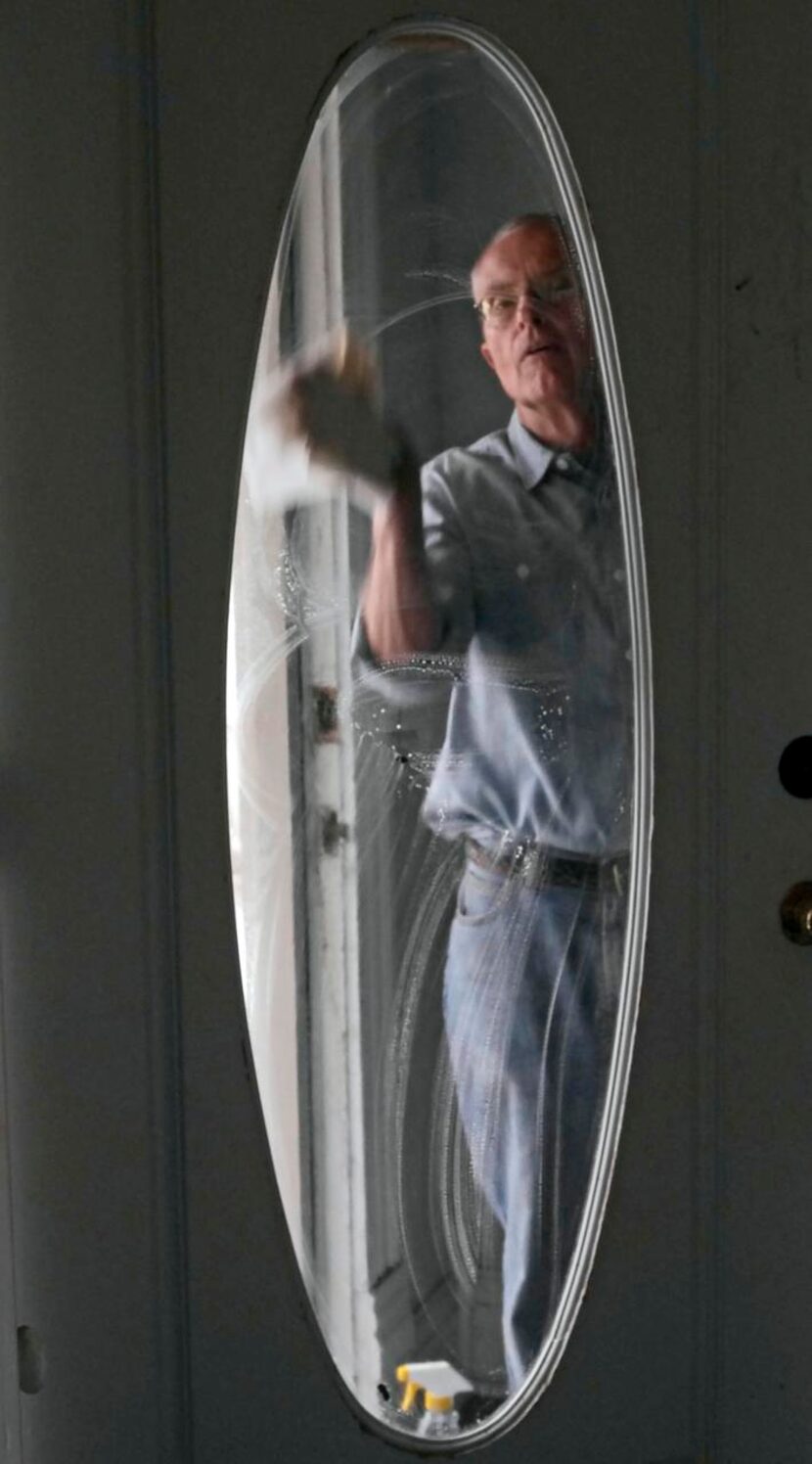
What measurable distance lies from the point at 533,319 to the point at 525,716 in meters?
0.32

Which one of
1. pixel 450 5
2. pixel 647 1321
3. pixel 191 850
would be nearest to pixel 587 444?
pixel 450 5

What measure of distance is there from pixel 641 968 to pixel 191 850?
1.30 feet

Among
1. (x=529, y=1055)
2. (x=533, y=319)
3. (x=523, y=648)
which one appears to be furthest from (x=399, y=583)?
(x=529, y=1055)

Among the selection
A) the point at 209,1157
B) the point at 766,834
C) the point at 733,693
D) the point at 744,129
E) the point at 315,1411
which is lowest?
the point at 315,1411

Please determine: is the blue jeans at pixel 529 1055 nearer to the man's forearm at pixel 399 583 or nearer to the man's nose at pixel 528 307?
the man's forearm at pixel 399 583

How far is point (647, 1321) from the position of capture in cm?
123

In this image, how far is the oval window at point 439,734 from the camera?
1096 mm

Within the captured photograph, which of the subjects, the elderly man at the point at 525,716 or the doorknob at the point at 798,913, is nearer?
the elderly man at the point at 525,716

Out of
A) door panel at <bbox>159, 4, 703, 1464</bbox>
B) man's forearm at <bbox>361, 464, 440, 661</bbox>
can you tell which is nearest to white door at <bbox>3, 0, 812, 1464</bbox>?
door panel at <bbox>159, 4, 703, 1464</bbox>

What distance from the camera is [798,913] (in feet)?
4.06

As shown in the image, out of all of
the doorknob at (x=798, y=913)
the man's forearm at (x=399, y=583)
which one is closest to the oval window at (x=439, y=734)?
the man's forearm at (x=399, y=583)

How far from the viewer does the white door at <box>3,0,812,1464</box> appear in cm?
107

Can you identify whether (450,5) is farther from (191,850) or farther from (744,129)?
(191,850)

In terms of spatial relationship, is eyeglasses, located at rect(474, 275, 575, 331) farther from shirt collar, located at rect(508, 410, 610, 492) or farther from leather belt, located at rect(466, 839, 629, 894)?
leather belt, located at rect(466, 839, 629, 894)
